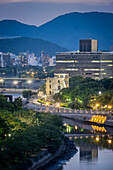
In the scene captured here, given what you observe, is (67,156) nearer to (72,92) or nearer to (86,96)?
(86,96)

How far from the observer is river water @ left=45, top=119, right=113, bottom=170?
4681 centimetres

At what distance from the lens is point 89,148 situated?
54031 millimetres

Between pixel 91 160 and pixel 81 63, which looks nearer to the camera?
pixel 91 160

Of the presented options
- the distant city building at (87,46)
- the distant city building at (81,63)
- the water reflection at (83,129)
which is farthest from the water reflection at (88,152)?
the distant city building at (87,46)

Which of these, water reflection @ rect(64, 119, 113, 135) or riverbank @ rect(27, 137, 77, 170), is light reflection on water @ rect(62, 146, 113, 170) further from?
water reflection @ rect(64, 119, 113, 135)

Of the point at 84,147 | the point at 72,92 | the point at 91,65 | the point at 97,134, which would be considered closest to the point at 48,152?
the point at 84,147

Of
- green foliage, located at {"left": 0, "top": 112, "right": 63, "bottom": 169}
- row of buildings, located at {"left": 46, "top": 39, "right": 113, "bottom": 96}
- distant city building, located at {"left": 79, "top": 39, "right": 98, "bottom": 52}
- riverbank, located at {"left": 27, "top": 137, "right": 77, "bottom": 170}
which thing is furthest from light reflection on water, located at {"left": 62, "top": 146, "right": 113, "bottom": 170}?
distant city building, located at {"left": 79, "top": 39, "right": 98, "bottom": 52}

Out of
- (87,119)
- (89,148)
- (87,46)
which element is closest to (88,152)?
(89,148)

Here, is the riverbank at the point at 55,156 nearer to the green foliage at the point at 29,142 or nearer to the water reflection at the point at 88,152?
the green foliage at the point at 29,142

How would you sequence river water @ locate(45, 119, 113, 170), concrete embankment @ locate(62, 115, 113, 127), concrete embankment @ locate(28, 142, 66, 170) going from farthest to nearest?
1. concrete embankment @ locate(62, 115, 113, 127)
2. river water @ locate(45, 119, 113, 170)
3. concrete embankment @ locate(28, 142, 66, 170)

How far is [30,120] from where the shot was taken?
55688 millimetres

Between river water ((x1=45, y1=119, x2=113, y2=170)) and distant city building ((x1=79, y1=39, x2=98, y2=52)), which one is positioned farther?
distant city building ((x1=79, y1=39, x2=98, y2=52))

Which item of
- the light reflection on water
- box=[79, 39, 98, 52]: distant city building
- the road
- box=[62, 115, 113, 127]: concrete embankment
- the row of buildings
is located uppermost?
box=[79, 39, 98, 52]: distant city building

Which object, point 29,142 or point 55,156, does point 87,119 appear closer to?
point 55,156
